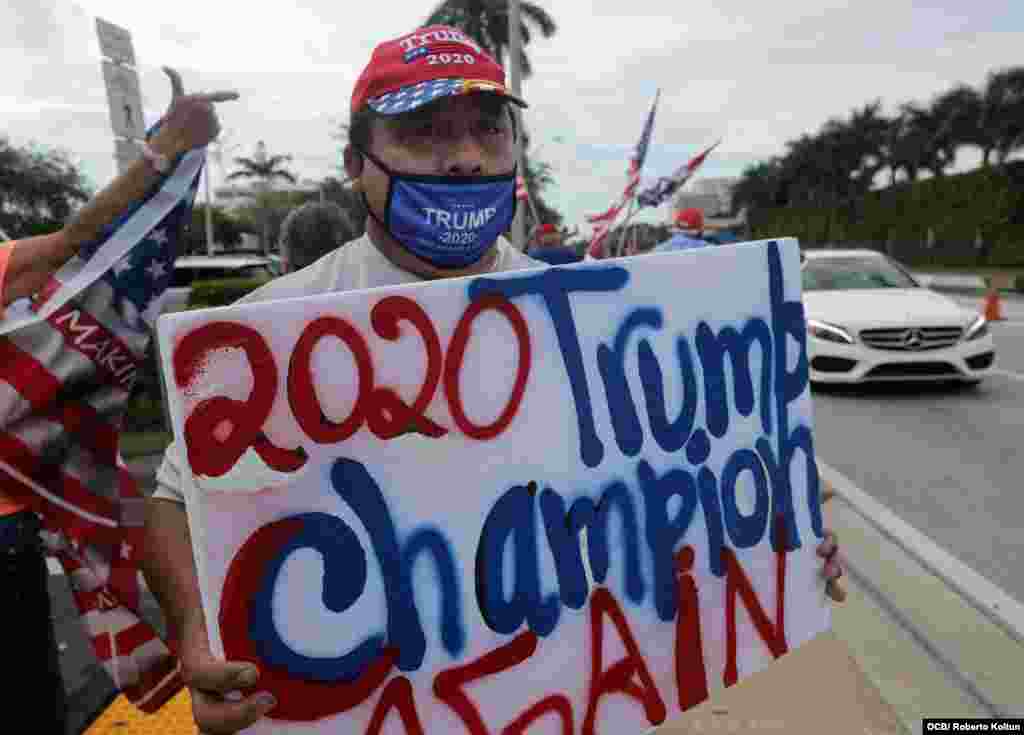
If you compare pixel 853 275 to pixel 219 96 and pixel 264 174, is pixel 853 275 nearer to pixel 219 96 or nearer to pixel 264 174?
pixel 219 96

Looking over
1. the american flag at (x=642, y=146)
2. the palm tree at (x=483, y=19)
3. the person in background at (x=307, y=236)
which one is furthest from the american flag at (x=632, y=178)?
the palm tree at (x=483, y=19)

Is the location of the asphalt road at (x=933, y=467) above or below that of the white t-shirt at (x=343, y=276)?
below

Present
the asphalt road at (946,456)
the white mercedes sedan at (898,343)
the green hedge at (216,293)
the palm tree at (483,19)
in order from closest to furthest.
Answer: the asphalt road at (946,456) < the white mercedes sedan at (898,343) < the green hedge at (216,293) < the palm tree at (483,19)

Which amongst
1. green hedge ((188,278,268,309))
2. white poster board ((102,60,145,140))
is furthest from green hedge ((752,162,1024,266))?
white poster board ((102,60,145,140))

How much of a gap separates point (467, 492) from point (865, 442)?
17.3ft

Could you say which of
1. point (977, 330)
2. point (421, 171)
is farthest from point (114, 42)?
point (977, 330)

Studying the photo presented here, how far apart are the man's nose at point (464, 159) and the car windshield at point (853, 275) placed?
7.45 metres

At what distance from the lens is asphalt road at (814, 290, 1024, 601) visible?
147 inches

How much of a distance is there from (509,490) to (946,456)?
4976 millimetres

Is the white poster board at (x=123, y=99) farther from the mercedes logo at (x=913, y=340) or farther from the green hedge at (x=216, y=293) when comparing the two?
the mercedes logo at (x=913, y=340)

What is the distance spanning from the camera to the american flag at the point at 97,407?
1446 millimetres

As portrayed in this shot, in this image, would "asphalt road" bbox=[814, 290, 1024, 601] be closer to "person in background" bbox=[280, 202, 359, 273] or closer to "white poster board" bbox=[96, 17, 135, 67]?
"person in background" bbox=[280, 202, 359, 273]

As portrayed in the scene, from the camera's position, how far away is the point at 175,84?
1547 millimetres

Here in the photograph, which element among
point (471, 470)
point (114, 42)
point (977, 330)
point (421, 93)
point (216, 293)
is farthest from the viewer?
point (216, 293)
